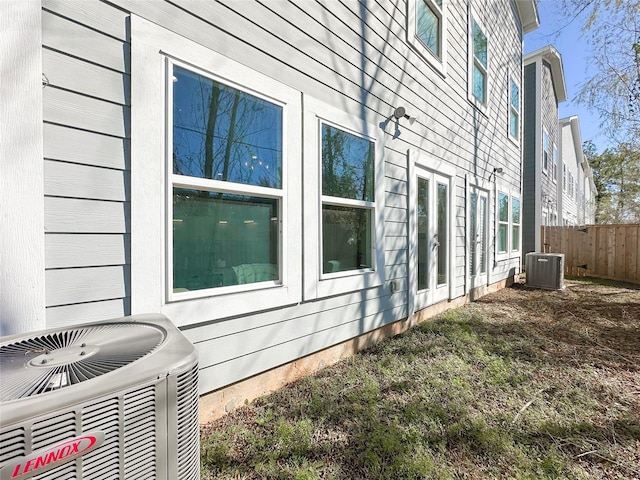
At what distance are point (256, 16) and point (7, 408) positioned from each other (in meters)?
2.67

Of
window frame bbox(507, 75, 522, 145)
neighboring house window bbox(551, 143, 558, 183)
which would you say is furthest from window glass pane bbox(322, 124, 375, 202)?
Result: neighboring house window bbox(551, 143, 558, 183)

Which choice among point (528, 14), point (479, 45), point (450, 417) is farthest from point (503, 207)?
point (450, 417)

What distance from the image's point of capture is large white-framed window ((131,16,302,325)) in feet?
5.97

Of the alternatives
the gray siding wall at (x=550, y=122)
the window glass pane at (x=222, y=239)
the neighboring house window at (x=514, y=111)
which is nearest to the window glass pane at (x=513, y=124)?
the neighboring house window at (x=514, y=111)

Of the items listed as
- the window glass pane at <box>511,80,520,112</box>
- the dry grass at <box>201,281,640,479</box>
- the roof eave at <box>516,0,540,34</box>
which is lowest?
the dry grass at <box>201,281,640,479</box>

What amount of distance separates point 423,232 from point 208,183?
11.0 ft

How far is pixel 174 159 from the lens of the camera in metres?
1.96

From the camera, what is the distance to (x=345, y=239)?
10.8 feet

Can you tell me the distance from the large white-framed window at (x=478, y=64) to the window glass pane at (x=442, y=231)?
2.21 metres

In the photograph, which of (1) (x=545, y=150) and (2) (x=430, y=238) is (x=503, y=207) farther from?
(1) (x=545, y=150)

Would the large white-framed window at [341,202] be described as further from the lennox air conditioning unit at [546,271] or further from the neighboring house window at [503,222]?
the lennox air conditioning unit at [546,271]

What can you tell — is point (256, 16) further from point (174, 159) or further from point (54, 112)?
point (54, 112)

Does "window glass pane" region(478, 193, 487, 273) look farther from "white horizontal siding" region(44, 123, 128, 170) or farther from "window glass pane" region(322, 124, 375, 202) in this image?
"white horizontal siding" region(44, 123, 128, 170)

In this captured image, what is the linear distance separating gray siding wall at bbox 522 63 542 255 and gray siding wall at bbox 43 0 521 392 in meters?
8.09
